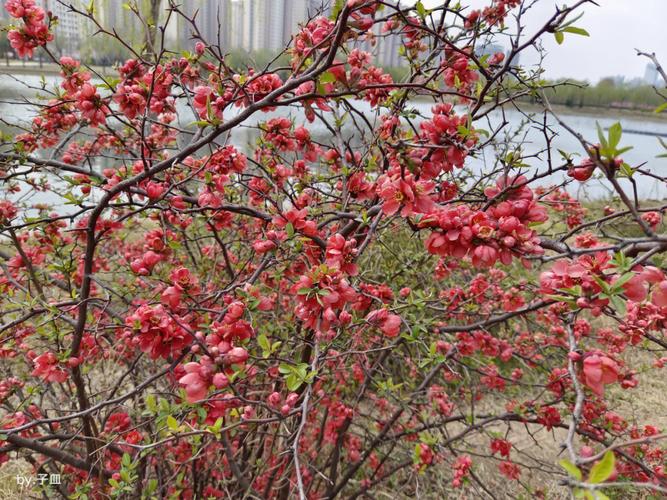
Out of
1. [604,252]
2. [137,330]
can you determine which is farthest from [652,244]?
[137,330]

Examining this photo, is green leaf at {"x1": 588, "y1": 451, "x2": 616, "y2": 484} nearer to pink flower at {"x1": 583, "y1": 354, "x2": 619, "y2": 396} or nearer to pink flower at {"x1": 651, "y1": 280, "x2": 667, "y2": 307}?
pink flower at {"x1": 583, "y1": 354, "x2": 619, "y2": 396}

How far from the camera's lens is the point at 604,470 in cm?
55

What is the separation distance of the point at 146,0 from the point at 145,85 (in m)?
3.33

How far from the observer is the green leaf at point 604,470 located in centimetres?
55

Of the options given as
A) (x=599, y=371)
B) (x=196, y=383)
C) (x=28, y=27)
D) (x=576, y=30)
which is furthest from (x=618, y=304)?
(x=28, y=27)

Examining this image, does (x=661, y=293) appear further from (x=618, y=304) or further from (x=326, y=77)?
(x=326, y=77)

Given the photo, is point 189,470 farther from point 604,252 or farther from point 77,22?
point 77,22

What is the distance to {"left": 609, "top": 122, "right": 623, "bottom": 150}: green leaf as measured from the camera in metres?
0.70

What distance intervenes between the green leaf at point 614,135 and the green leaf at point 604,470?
505 mm

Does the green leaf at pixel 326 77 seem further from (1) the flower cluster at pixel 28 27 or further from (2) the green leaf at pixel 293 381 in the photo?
(1) the flower cluster at pixel 28 27

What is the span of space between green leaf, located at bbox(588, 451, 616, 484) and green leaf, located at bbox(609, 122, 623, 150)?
19.9 inches

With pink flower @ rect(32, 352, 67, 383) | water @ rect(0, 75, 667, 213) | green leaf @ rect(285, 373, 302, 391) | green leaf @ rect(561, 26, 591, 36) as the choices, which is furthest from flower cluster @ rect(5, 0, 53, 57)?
green leaf @ rect(561, 26, 591, 36)

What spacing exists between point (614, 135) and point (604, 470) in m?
0.54

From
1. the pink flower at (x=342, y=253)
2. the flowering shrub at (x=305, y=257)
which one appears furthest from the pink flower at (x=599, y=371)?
the pink flower at (x=342, y=253)
